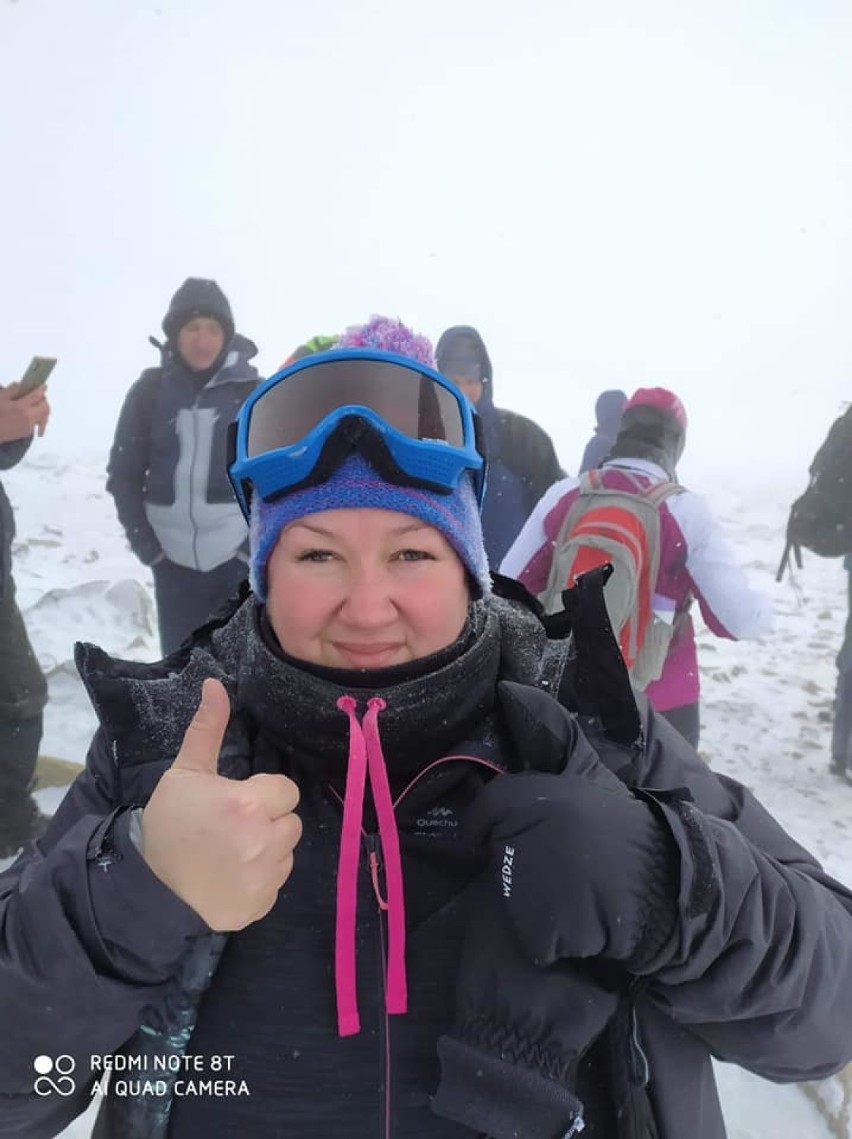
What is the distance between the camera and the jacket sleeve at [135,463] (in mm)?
4180

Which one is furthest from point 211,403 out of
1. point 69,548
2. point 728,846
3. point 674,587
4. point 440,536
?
point 69,548

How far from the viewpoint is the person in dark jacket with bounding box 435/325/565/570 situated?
4047 mm

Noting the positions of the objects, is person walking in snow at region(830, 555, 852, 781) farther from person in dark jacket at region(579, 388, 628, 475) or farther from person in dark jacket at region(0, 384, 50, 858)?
person in dark jacket at region(0, 384, 50, 858)

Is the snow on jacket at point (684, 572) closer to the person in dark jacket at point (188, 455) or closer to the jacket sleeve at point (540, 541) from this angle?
the jacket sleeve at point (540, 541)

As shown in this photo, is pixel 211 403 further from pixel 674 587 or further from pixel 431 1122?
pixel 431 1122

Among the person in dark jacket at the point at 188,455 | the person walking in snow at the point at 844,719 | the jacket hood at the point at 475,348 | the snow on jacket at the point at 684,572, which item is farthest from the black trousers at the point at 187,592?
the person walking in snow at the point at 844,719

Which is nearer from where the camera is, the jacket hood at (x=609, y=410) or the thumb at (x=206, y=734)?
the thumb at (x=206, y=734)

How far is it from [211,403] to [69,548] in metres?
5.36

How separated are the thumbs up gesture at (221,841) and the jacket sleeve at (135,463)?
11.5 ft

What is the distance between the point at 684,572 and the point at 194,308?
307 cm

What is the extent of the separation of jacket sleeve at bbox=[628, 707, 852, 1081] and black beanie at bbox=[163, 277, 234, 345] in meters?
3.94

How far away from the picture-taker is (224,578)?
4254mm

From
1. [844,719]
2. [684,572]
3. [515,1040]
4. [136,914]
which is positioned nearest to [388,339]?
[136,914]

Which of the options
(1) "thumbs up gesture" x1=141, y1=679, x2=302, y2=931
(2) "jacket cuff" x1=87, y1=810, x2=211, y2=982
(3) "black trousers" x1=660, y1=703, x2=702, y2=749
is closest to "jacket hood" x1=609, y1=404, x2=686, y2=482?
(3) "black trousers" x1=660, y1=703, x2=702, y2=749
